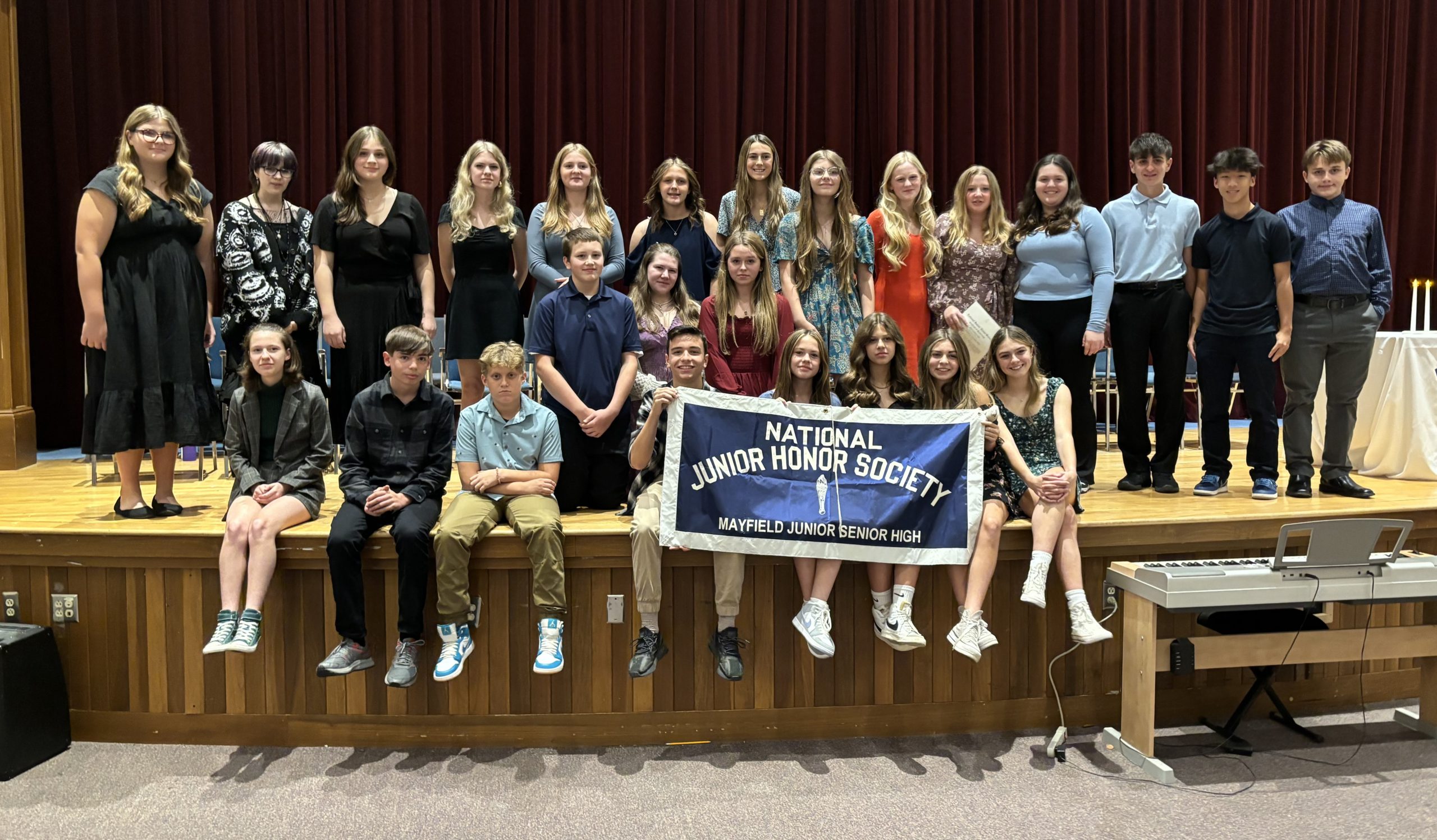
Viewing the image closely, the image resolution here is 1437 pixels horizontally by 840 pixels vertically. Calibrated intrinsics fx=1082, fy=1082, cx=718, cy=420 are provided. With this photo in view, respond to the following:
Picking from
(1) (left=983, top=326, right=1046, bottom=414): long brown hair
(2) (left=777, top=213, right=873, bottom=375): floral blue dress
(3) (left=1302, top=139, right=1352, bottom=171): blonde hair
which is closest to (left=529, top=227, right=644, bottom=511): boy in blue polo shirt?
(2) (left=777, top=213, right=873, bottom=375): floral blue dress

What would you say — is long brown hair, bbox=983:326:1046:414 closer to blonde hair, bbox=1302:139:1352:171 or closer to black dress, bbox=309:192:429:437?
blonde hair, bbox=1302:139:1352:171

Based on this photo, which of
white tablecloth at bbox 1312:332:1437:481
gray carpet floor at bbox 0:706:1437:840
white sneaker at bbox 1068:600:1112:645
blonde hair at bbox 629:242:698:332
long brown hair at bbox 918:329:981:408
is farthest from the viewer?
white tablecloth at bbox 1312:332:1437:481

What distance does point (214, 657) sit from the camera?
3391 mm

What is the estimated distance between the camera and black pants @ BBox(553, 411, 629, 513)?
375 centimetres

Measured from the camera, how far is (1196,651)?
3236mm

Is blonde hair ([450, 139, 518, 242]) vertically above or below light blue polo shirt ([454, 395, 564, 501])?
above

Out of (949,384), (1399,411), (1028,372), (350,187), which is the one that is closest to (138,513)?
(350,187)

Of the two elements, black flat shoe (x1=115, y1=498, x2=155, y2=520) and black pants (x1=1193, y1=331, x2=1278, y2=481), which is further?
black pants (x1=1193, y1=331, x2=1278, y2=481)

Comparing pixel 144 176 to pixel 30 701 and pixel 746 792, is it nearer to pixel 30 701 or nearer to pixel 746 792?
pixel 30 701

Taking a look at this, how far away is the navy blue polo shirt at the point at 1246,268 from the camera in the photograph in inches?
162

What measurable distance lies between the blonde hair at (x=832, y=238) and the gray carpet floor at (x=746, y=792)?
172cm

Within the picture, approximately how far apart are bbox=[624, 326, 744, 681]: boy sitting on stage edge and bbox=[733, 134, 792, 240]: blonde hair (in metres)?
Answer: 0.97

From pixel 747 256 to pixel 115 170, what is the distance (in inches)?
85.2

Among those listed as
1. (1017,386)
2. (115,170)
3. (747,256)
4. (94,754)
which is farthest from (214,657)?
(1017,386)
